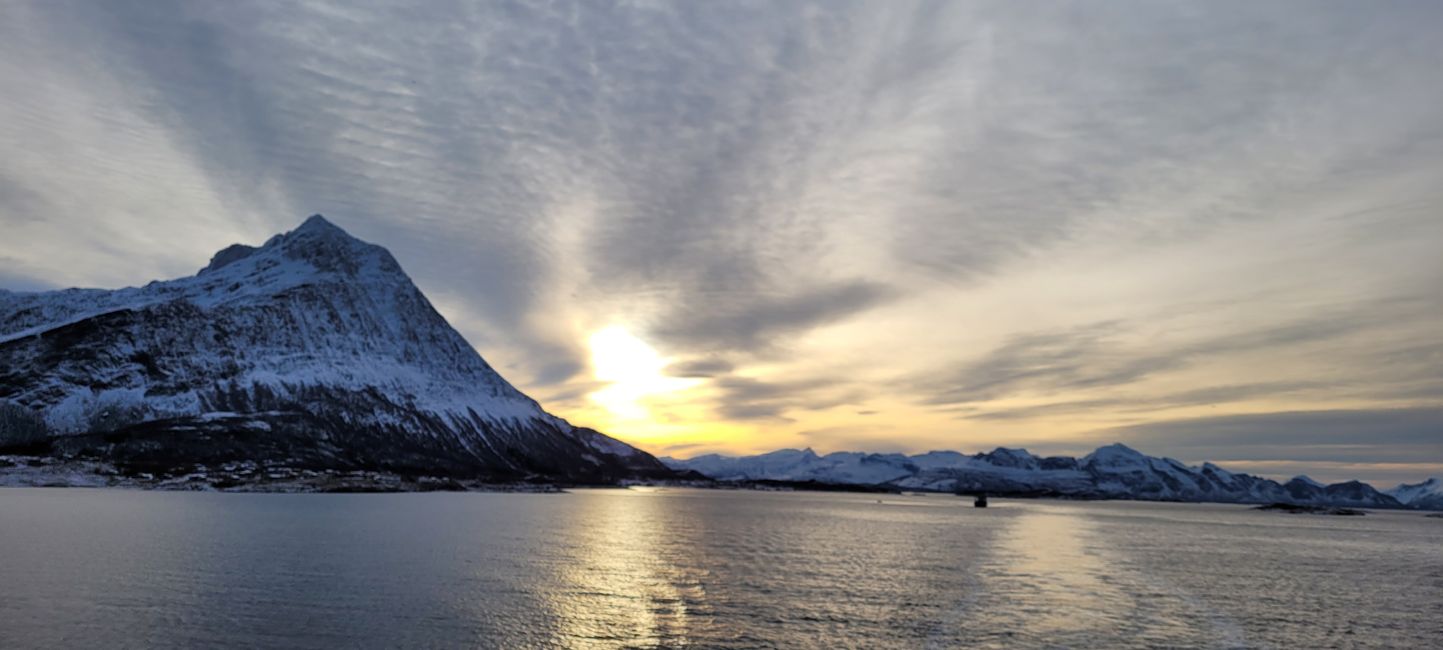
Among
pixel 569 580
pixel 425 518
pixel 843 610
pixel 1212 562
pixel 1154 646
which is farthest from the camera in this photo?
pixel 425 518

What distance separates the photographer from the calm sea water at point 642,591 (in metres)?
45.3

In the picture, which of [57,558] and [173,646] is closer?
[173,646]

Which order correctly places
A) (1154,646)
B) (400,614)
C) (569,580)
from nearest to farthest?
(1154,646) → (400,614) → (569,580)

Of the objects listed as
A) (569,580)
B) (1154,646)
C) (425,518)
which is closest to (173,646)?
(569,580)

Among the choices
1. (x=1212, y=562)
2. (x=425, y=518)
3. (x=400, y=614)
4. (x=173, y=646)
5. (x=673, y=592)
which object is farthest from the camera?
(x=425, y=518)

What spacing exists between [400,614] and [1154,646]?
45.5 meters

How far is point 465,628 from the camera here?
151ft

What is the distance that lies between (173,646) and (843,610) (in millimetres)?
39366

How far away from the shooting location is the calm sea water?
149 ft

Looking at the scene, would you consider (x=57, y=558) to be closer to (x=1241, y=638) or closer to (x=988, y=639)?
(x=988, y=639)

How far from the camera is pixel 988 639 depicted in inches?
1826

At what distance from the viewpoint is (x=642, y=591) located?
61375 mm

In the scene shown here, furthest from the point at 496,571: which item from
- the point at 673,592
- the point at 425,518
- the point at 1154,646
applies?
the point at 425,518

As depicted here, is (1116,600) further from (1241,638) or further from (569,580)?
(569,580)
